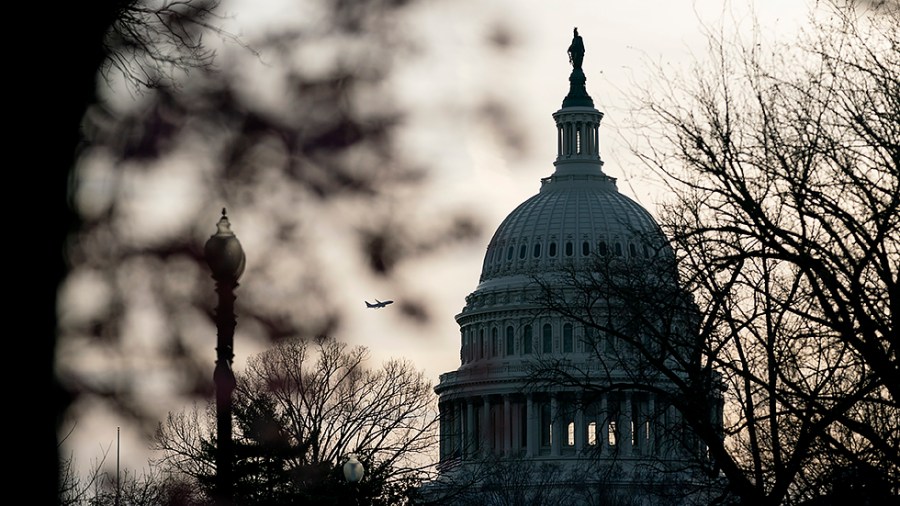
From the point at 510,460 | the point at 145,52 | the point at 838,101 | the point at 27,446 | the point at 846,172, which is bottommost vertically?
the point at 27,446

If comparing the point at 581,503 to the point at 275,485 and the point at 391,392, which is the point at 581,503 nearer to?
the point at 391,392

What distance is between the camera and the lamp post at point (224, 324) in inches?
313

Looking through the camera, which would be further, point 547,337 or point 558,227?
point 558,227

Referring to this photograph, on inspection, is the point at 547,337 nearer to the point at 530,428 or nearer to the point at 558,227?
the point at 530,428

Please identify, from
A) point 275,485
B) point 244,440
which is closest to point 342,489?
point 275,485

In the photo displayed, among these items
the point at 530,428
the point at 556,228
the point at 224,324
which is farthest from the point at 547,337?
the point at 224,324

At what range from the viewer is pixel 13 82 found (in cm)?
744

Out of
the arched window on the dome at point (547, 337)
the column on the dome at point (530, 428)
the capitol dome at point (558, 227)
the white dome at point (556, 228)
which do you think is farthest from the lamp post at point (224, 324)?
the arched window on the dome at point (547, 337)

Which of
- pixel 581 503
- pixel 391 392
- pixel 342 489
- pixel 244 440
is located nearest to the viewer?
pixel 342 489

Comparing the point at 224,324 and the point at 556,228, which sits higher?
the point at 556,228

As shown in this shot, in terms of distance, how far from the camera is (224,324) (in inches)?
342

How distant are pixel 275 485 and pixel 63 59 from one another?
35.1m

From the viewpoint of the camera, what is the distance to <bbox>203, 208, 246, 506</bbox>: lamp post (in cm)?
796

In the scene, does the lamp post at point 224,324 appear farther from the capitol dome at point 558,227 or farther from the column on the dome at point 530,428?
the column on the dome at point 530,428
